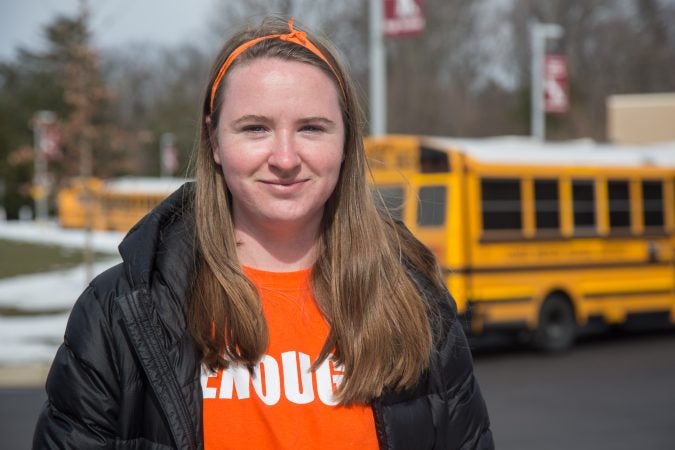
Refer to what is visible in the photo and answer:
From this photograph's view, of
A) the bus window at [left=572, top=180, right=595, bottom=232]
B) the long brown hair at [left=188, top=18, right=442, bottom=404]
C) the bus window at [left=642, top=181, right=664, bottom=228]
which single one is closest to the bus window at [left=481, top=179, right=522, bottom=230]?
the bus window at [left=572, top=180, right=595, bottom=232]

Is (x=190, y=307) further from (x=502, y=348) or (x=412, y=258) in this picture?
(x=502, y=348)

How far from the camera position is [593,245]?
13227 millimetres

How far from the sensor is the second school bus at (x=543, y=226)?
12.1 metres

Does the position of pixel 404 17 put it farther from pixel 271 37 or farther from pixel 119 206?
pixel 271 37

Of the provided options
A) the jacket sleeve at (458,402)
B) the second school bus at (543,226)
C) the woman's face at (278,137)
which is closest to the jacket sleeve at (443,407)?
the jacket sleeve at (458,402)

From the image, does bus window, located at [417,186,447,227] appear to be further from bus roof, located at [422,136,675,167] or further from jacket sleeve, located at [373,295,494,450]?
jacket sleeve, located at [373,295,494,450]

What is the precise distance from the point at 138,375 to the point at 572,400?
8.38m

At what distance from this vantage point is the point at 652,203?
46.2 ft

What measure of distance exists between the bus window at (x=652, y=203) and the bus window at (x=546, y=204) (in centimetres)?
178

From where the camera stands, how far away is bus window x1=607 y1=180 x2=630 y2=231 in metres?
13.5

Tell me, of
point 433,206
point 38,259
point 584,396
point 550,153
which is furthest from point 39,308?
point 584,396

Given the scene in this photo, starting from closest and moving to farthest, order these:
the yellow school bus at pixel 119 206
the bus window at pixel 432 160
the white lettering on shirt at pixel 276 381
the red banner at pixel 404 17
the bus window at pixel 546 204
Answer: the white lettering on shirt at pixel 276 381
the bus window at pixel 432 160
the bus window at pixel 546 204
the red banner at pixel 404 17
the yellow school bus at pixel 119 206

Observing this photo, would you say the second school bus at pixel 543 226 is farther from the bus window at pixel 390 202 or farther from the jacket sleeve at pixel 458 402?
the jacket sleeve at pixel 458 402

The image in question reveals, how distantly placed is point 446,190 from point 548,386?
110 inches
